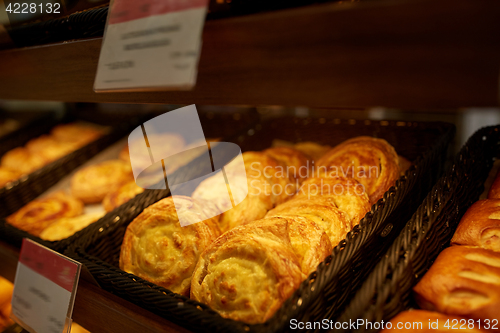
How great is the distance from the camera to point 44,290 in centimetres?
136

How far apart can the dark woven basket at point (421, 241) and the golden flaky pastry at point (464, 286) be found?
2.0 inches

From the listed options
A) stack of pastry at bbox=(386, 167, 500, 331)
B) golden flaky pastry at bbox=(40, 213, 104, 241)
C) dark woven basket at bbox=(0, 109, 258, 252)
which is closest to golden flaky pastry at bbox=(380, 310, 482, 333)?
stack of pastry at bbox=(386, 167, 500, 331)

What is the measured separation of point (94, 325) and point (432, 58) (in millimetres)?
1419

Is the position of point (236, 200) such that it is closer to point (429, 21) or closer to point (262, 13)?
point (262, 13)

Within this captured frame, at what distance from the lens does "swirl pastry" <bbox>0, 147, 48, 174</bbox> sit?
3004 mm

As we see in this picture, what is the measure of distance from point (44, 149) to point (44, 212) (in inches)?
46.0

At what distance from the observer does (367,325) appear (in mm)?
923

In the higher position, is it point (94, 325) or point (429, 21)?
point (429, 21)

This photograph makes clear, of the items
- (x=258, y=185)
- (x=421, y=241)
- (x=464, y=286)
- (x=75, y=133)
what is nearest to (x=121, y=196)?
(x=258, y=185)

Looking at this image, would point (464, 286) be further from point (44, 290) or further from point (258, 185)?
point (44, 290)

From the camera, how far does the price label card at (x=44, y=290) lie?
4.23 ft

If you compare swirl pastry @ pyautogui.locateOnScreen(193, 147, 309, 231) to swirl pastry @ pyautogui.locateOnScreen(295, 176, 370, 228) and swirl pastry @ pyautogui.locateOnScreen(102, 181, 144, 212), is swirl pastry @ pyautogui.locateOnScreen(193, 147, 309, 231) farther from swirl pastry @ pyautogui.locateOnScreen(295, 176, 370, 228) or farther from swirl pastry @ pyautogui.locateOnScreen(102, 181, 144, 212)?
swirl pastry @ pyautogui.locateOnScreen(102, 181, 144, 212)

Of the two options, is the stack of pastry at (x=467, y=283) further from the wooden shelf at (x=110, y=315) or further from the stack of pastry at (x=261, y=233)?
the wooden shelf at (x=110, y=315)

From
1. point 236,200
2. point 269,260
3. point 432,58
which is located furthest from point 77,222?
point 432,58
